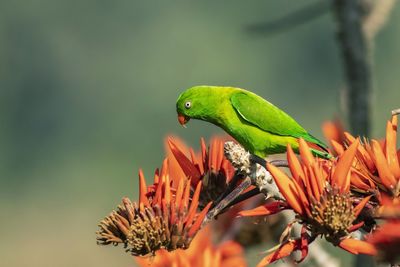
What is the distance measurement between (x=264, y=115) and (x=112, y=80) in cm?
5469

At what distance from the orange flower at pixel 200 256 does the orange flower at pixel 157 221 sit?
0.05 ft

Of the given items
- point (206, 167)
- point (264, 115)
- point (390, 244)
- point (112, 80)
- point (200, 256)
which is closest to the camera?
point (390, 244)

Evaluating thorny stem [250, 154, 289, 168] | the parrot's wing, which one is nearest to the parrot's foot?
thorny stem [250, 154, 289, 168]

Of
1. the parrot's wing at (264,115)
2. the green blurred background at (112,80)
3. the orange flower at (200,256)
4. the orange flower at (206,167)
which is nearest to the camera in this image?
the orange flower at (200,256)

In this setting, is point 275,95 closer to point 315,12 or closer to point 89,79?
point 89,79

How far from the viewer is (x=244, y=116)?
1.58m

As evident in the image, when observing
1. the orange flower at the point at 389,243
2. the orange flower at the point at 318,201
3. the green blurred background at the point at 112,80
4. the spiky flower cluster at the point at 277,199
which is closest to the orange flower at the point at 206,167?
the spiky flower cluster at the point at 277,199

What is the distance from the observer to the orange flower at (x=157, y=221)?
1.14 meters

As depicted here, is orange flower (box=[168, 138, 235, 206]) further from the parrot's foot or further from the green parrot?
the green parrot

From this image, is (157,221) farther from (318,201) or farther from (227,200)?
(318,201)

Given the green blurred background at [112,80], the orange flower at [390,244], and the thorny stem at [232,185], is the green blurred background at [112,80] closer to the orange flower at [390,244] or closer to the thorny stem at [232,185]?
the thorny stem at [232,185]

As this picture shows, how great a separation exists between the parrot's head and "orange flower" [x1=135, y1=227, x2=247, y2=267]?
389mm

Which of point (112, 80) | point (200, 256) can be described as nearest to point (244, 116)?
point (200, 256)

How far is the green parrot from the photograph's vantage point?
1.54 m
